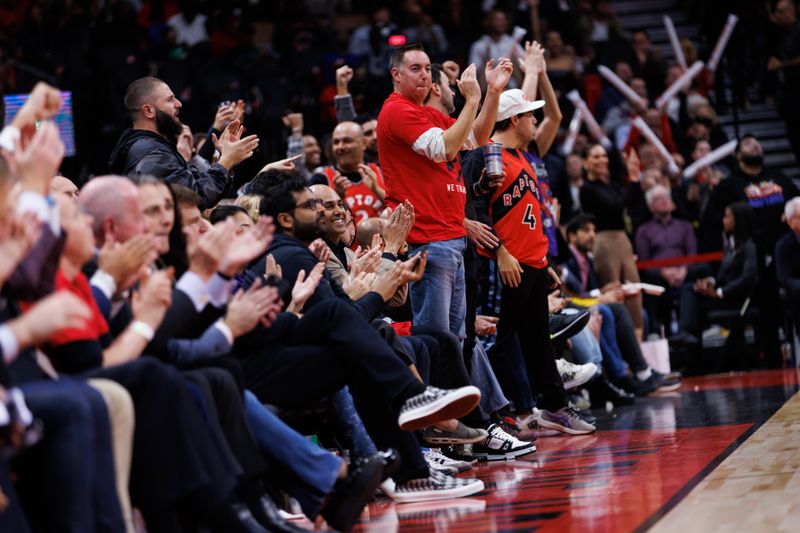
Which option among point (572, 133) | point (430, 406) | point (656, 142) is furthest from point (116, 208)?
point (656, 142)

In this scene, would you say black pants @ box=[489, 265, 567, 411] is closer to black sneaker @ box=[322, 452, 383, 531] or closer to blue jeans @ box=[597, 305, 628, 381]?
blue jeans @ box=[597, 305, 628, 381]

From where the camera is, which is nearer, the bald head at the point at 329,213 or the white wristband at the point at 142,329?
the white wristband at the point at 142,329

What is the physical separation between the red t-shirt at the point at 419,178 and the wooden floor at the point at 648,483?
3.42ft

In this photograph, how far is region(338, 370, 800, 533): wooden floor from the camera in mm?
3732

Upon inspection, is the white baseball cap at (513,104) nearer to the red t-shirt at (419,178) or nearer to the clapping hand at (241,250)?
the red t-shirt at (419,178)

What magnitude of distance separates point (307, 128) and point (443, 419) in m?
6.78

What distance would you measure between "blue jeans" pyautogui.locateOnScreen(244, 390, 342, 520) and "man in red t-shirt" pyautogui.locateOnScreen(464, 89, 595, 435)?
245cm

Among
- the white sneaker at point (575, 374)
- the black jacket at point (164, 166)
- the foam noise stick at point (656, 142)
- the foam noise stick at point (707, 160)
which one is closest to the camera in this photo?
the black jacket at point (164, 166)

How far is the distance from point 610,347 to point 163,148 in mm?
3834

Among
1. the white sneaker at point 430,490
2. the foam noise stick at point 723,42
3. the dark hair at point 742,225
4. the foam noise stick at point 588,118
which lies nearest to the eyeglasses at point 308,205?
the white sneaker at point 430,490

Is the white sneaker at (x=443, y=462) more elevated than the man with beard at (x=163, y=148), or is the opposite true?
the man with beard at (x=163, y=148)

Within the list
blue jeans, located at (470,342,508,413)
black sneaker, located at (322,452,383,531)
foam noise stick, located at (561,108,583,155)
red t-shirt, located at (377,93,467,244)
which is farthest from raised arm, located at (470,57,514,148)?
foam noise stick, located at (561,108,583,155)

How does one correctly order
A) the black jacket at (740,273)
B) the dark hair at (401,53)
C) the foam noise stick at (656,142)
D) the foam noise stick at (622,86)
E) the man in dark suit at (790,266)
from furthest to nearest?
the foam noise stick at (622,86) < the foam noise stick at (656,142) < the black jacket at (740,273) < the man in dark suit at (790,266) < the dark hair at (401,53)

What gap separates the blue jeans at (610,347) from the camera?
26.4ft
